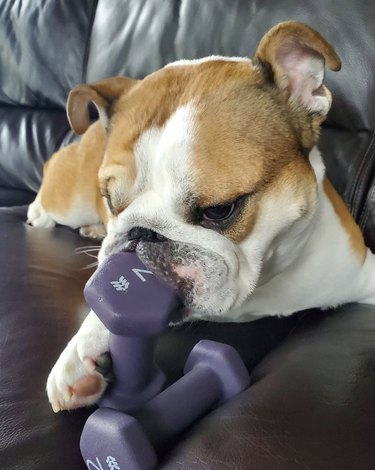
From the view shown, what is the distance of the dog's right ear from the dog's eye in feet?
1.21

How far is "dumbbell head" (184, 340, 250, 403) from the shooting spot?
107 cm

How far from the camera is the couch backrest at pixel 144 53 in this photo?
5.39 feet

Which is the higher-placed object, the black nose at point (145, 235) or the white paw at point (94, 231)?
the black nose at point (145, 235)

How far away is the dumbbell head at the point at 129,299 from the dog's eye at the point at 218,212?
0.16m

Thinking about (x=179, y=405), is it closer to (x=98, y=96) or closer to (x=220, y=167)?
(x=220, y=167)

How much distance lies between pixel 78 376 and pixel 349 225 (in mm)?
702

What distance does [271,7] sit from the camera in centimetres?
178

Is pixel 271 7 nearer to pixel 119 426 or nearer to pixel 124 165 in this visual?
pixel 124 165

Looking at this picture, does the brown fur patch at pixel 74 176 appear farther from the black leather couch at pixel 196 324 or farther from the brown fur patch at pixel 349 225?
the brown fur patch at pixel 349 225

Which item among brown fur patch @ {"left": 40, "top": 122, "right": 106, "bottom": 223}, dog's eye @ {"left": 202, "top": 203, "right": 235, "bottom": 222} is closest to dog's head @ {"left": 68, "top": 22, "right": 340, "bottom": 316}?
dog's eye @ {"left": 202, "top": 203, "right": 235, "bottom": 222}

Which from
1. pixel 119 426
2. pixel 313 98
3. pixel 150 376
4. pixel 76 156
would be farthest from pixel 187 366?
pixel 76 156

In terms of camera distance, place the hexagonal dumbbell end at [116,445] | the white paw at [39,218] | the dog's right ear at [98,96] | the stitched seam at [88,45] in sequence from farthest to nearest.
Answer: the stitched seam at [88,45] → the white paw at [39,218] → the dog's right ear at [98,96] → the hexagonal dumbbell end at [116,445]

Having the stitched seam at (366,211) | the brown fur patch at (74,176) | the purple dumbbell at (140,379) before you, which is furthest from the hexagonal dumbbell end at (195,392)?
the brown fur patch at (74,176)

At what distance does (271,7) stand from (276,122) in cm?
74
